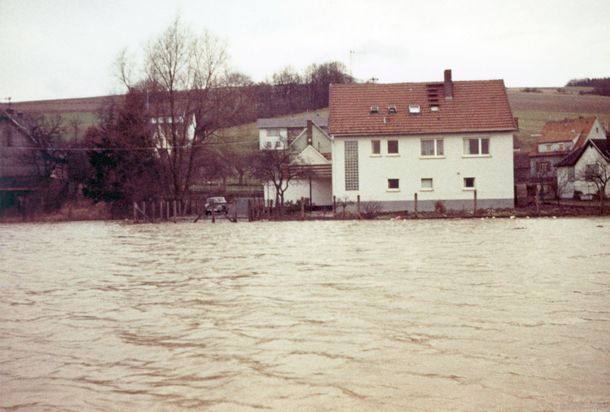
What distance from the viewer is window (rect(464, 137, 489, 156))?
4447cm

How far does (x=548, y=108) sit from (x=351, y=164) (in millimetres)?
63569

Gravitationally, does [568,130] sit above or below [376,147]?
above

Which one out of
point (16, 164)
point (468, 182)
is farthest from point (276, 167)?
point (16, 164)

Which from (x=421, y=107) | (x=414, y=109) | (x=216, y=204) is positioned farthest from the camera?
(x=216, y=204)

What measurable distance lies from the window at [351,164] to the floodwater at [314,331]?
25.0 m

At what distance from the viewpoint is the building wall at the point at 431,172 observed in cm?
4362

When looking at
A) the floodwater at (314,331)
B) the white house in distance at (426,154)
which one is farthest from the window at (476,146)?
the floodwater at (314,331)

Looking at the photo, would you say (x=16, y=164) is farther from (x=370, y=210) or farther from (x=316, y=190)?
(x=370, y=210)

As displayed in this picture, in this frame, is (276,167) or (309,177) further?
(309,177)

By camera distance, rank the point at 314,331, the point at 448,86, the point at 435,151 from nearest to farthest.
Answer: the point at 314,331 → the point at 435,151 → the point at 448,86

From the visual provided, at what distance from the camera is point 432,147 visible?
4481 centimetres

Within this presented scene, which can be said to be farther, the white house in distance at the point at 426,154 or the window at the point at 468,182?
the window at the point at 468,182

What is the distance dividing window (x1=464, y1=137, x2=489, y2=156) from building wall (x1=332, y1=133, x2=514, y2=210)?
0.90 feet

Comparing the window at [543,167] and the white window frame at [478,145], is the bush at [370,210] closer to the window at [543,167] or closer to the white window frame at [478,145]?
the white window frame at [478,145]
